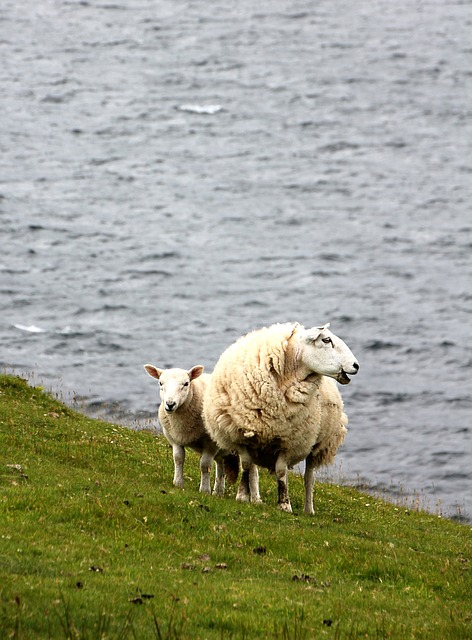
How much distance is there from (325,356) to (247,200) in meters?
62.0

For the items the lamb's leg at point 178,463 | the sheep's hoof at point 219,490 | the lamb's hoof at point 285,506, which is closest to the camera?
the lamb's hoof at point 285,506

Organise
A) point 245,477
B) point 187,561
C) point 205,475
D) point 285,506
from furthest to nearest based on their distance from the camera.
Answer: point 205,475
point 245,477
point 285,506
point 187,561

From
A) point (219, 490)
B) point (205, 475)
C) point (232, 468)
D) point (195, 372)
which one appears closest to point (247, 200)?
point (232, 468)

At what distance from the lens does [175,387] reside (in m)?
16.2

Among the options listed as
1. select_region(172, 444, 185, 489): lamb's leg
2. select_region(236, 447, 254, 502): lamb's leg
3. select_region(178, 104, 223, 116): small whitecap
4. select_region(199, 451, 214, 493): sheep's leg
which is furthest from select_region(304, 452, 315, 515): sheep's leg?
select_region(178, 104, 223, 116): small whitecap

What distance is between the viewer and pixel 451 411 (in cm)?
4328

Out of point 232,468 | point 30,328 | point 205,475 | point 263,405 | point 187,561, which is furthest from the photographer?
point 30,328

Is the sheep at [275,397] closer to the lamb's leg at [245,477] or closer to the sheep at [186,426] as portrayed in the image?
the lamb's leg at [245,477]

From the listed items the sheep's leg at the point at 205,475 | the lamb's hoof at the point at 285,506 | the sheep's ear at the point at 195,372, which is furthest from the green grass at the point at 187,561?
the sheep's ear at the point at 195,372

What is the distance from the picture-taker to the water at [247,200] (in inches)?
1789

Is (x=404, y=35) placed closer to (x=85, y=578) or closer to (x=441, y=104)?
(x=441, y=104)

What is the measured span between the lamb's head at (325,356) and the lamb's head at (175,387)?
181cm

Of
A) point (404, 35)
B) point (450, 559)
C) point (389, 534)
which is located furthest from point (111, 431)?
point (404, 35)

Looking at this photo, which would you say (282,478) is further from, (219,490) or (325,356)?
(325,356)
